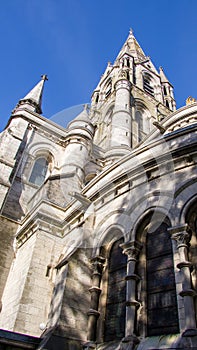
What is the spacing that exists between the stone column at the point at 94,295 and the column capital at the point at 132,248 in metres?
1.11

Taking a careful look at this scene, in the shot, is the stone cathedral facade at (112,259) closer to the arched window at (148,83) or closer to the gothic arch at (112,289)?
the gothic arch at (112,289)

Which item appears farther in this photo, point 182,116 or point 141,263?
point 182,116

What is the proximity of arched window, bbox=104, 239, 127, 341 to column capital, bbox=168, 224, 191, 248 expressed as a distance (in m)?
1.81

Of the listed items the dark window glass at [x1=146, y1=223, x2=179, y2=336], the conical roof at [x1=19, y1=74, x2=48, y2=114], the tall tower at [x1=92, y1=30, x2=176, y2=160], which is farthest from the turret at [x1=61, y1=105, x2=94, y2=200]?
the dark window glass at [x1=146, y1=223, x2=179, y2=336]

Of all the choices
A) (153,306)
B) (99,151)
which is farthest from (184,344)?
(99,151)

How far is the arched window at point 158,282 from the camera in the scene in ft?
20.8

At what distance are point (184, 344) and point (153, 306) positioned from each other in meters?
1.33

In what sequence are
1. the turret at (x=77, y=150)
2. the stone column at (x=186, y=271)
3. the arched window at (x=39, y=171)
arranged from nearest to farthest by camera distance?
1. the stone column at (x=186, y=271)
2. the turret at (x=77, y=150)
3. the arched window at (x=39, y=171)

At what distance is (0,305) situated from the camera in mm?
10961

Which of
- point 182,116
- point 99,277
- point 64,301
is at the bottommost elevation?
point 64,301

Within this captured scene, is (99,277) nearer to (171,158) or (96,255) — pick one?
(96,255)

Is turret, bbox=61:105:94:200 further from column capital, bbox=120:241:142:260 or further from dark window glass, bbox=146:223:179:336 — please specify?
dark window glass, bbox=146:223:179:336

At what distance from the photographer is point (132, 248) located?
25.0ft

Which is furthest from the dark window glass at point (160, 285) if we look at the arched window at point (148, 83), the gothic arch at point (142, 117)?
the arched window at point (148, 83)
